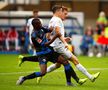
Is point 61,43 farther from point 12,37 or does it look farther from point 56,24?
point 12,37

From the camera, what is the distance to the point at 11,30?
33.9 m

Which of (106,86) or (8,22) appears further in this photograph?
(8,22)

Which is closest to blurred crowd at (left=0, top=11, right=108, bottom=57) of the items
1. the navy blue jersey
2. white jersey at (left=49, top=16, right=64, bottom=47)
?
white jersey at (left=49, top=16, right=64, bottom=47)

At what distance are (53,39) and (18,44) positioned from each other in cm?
1831

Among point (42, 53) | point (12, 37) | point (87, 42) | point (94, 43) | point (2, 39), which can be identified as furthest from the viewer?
point (12, 37)

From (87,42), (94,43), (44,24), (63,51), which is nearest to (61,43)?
(63,51)

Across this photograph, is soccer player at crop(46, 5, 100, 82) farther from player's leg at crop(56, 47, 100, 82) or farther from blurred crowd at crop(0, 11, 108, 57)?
blurred crowd at crop(0, 11, 108, 57)

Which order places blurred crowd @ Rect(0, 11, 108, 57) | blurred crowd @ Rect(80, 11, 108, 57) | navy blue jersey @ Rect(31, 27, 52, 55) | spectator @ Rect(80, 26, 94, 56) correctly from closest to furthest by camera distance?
navy blue jersey @ Rect(31, 27, 52, 55) → blurred crowd @ Rect(80, 11, 108, 57) → blurred crowd @ Rect(0, 11, 108, 57) → spectator @ Rect(80, 26, 94, 56)

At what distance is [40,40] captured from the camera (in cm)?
1562

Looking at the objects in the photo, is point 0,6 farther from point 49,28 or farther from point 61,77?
point 49,28

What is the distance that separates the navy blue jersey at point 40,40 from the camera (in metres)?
15.6

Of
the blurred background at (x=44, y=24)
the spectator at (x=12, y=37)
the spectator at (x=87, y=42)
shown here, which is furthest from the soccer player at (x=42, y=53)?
the spectator at (x=12, y=37)

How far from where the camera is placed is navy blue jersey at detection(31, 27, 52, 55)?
51.2ft

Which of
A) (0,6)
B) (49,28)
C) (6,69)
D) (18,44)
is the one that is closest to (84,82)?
(49,28)
